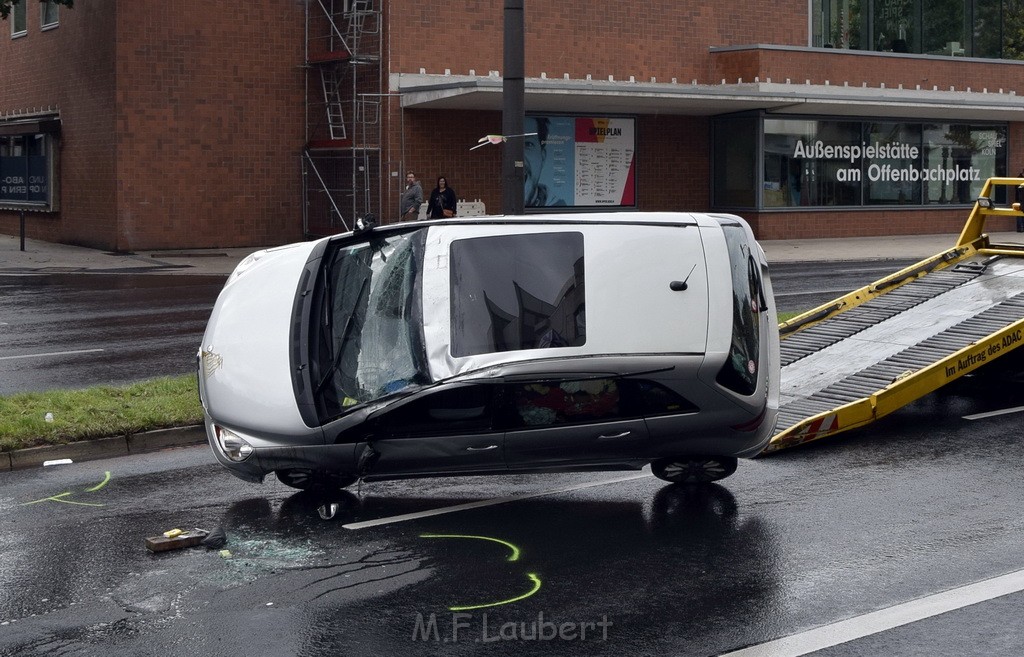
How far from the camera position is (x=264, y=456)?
293 inches

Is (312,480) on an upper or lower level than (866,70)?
lower

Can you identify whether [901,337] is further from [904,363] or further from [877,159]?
[877,159]

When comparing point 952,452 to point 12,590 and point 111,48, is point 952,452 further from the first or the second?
point 111,48

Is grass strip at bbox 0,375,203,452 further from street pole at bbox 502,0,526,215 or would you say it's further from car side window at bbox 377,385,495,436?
street pole at bbox 502,0,526,215

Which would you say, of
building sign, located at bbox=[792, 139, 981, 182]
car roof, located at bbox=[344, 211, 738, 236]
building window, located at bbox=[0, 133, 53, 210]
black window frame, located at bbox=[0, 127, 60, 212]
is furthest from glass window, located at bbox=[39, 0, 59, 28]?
car roof, located at bbox=[344, 211, 738, 236]

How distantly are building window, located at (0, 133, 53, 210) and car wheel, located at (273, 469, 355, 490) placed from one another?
26.0m

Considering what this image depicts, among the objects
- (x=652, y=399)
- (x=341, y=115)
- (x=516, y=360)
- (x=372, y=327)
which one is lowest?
(x=652, y=399)

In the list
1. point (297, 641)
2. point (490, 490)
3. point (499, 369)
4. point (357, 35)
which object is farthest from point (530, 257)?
point (357, 35)

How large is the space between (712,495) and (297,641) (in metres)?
3.41

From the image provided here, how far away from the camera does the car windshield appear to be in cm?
734

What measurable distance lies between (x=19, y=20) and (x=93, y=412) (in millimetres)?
28221

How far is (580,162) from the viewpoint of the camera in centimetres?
3164

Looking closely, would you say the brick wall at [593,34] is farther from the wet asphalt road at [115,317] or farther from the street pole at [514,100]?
the street pole at [514,100]
